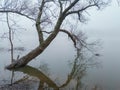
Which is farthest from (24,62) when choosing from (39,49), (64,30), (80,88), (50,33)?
(80,88)

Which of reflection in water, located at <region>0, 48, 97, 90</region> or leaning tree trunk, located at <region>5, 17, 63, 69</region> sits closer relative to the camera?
reflection in water, located at <region>0, 48, 97, 90</region>

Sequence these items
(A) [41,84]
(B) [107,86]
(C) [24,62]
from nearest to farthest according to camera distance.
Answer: (A) [41,84] < (B) [107,86] < (C) [24,62]

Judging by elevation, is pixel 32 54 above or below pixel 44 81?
above

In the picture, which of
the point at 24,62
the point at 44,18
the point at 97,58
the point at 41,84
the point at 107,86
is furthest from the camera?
the point at 97,58

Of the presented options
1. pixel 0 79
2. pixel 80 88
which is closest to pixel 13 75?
pixel 0 79

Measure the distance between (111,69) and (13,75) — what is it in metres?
5.98

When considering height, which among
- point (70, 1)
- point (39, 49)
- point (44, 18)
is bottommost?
point (39, 49)

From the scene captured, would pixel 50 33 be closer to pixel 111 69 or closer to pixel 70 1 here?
pixel 70 1

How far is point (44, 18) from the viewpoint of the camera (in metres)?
14.5

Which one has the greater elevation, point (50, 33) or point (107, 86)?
point (50, 33)

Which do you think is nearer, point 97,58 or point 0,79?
point 0,79

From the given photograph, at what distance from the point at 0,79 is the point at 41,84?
170cm

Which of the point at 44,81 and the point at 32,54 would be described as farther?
the point at 32,54

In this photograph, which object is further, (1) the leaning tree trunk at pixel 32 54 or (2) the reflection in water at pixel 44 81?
(1) the leaning tree trunk at pixel 32 54
